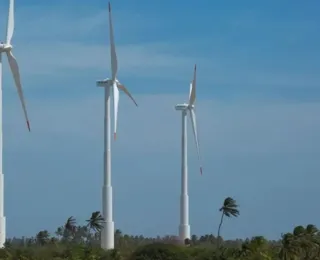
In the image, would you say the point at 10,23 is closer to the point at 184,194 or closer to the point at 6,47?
the point at 6,47

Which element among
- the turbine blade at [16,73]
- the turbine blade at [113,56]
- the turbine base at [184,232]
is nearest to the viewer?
the turbine blade at [16,73]

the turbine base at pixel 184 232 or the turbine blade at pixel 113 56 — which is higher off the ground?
the turbine blade at pixel 113 56

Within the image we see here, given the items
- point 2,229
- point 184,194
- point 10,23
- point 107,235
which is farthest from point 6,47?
point 184,194

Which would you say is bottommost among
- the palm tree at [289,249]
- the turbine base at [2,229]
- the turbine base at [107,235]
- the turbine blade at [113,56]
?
the palm tree at [289,249]

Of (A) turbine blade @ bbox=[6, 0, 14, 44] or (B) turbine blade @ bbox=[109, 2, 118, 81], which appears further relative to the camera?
(B) turbine blade @ bbox=[109, 2, 118, 81]

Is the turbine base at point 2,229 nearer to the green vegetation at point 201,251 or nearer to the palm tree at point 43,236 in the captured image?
the green vegetation at point 201,251

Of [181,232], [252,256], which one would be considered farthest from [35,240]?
[252,256]

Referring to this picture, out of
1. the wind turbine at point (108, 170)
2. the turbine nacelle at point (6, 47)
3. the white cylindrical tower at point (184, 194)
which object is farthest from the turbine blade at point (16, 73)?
the white cylindrical tower at point (184, 194)

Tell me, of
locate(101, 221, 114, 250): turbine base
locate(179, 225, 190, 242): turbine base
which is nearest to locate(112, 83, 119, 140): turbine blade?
locate(101, 221, 114, 250): turbine base

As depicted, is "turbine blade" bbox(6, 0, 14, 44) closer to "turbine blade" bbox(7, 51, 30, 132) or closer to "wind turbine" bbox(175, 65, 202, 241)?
"turbine blade" bbox(7, 51, 30, 132)

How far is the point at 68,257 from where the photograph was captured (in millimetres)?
107438

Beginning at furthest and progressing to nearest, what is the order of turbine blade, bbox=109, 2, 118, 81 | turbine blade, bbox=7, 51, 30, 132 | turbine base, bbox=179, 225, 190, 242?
turbine base, bbox=179, 225, 190, 242 → turbine blade, bbox=109, 2, 118, 81 → turbine blade, bbox=7, 51, 30, 132

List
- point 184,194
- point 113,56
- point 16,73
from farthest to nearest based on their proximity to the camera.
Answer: point 184,194
point 113,56
point 16,73

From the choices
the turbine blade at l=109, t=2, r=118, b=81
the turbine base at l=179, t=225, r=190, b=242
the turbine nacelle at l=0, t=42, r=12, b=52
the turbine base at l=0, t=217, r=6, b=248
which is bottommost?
the turbine base at l=0, t=217, r=6, b=248
